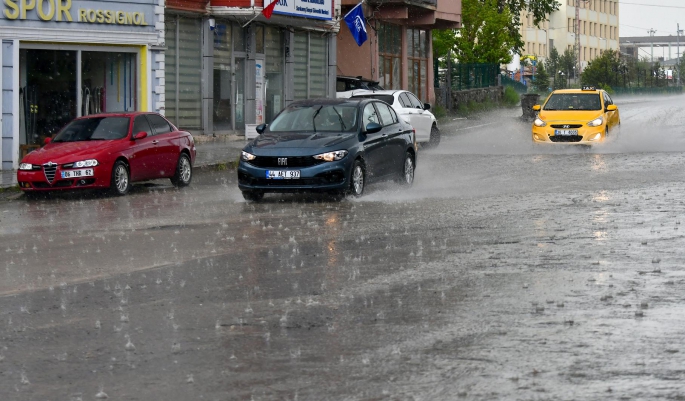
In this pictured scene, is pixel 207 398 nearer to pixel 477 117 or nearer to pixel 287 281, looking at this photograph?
pixel 287 281

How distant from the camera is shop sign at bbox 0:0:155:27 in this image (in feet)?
86.5

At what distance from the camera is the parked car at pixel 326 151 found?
17.8 meters

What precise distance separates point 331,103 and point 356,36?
2193cm

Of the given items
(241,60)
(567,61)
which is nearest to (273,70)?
(241,60)

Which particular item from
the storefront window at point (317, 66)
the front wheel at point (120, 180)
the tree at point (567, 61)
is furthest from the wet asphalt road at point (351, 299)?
the tree at point (567, 61)

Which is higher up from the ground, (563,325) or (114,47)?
(114,47)

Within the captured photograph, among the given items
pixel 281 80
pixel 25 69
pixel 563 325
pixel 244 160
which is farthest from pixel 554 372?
pixel 281 80

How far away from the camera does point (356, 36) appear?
41.2 meters

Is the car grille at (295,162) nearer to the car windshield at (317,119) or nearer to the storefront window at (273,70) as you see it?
the car windshield at (317,119)

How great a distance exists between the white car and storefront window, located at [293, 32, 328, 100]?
7.24 m

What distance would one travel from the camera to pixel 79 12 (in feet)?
91.7

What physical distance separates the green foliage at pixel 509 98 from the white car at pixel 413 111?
34958 millimetres

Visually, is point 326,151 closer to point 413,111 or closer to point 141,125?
point 141,125

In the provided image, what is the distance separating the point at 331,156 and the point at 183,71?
53.6ft
